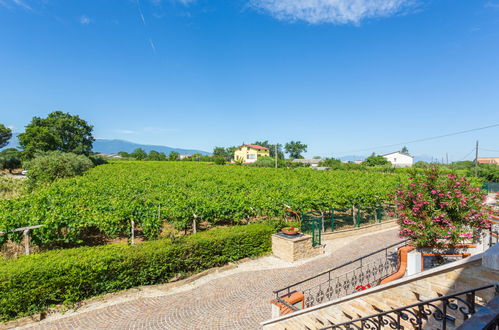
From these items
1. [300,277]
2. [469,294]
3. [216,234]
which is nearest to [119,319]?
[216,234]

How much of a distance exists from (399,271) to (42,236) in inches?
485

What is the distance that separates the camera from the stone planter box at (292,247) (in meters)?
10.6

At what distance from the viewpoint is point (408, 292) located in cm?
416

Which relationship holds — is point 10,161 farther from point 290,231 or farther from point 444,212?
point 444,212

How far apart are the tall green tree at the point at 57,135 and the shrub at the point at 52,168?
17.6 m

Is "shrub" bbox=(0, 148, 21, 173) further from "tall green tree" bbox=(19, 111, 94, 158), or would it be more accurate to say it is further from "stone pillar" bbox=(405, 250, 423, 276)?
"stone pillar" bbox=(405, 250, 423, 276)

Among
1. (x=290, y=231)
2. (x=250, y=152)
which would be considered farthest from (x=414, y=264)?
(x=250, y=152)

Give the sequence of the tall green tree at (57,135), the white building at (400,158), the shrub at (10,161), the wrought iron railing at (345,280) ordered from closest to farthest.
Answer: the wrought iron railing at (345,280) < the tall green tree at (57,135) < the shrub at (10,161) < the white building at (400,158)

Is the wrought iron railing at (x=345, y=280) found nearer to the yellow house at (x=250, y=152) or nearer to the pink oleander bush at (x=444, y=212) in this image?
the pink oleander bush at (x=444, y=212)

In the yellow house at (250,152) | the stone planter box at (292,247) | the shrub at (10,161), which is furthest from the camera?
the yellow house at (250,152)

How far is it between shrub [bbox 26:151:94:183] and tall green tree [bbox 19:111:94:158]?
1758 cm

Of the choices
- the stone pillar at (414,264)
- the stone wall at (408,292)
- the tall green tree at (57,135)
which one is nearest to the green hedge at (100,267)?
the stone wall at (408,292)

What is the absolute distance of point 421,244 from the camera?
808 centimetres

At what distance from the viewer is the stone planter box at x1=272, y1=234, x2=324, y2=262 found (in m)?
10.6
